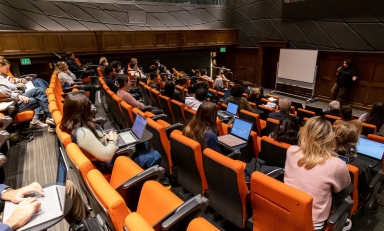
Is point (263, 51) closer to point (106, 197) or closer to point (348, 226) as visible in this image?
point (348, 226)

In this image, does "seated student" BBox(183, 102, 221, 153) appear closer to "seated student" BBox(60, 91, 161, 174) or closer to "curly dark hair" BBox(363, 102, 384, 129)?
"seated student" BBox(60, 91, 161, 174)

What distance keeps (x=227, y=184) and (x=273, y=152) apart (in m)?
0.70

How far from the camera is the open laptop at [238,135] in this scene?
2.51 meters

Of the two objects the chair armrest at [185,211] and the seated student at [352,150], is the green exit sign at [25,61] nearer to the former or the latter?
the chair armrest at [185,211]

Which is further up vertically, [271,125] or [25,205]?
[25,205]

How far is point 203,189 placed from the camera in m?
2.05

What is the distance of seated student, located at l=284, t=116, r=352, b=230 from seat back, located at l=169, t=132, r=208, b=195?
682 mm

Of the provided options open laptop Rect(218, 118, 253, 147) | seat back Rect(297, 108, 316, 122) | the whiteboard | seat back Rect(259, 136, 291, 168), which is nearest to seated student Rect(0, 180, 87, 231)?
open laptop Rect(218, 118, 253, 147)

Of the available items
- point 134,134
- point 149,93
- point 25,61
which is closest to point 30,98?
point 149,93

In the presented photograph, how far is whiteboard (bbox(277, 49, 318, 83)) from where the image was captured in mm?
7285

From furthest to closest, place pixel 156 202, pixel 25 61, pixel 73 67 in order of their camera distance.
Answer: pixel 25 61 → pixel 73 67 → pixel 156 202

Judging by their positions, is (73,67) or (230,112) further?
(73,67)

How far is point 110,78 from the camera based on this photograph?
4910 millimetres

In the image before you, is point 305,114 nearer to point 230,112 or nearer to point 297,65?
point 230,112
